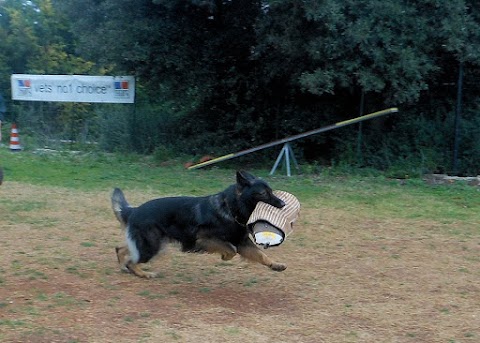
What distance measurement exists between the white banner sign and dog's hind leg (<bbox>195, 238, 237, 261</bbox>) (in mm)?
10263

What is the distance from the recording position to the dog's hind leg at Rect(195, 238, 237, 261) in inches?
221

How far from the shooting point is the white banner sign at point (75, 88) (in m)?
15.6

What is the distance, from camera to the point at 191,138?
15.4 meters

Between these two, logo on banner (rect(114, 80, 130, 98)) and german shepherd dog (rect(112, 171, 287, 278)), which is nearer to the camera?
german shepherd dog (rect(112, 171, 287, 278))

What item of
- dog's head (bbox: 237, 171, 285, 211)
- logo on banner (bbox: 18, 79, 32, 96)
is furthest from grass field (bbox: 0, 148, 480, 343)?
logo on banner (bbox: 18, 79, 32, 96)

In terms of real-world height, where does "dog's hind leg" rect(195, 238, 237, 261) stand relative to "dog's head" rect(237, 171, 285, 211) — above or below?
below

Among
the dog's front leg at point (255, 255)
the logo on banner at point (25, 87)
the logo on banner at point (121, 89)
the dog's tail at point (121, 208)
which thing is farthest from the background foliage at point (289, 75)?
the dog's front leg at point (255, 255)

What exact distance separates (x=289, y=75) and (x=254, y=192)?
8726 millimetres

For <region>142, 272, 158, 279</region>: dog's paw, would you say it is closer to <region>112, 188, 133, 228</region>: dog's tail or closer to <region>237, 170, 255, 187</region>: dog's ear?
<region>112, 188, 133, 228</region>: dog's tail

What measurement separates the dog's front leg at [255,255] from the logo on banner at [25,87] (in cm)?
1295

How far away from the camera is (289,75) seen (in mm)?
13805

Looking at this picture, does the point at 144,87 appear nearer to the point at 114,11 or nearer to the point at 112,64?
the point at 112,64

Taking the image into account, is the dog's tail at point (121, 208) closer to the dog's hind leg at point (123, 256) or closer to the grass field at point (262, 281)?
the dog's hind leg at point (123, 256)

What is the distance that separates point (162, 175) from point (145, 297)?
7086mm
